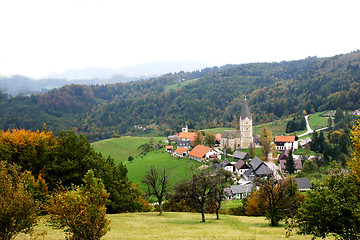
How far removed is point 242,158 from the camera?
240 feet

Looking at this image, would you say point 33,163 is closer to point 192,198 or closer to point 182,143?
point 192,198

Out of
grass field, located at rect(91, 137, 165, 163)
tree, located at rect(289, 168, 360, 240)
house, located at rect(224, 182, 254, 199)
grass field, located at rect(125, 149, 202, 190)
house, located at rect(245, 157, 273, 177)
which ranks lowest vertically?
grass field, located at rect(91, 137, 165, 163)

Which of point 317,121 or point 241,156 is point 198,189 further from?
point 317,121

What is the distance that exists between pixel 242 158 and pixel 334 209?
62.2 metres

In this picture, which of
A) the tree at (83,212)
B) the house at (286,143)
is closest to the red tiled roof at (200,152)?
the house at (286,143)

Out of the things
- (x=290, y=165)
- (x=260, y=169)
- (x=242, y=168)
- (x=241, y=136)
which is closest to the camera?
(x=290, y=165)

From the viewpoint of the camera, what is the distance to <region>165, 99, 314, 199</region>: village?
2181 inches

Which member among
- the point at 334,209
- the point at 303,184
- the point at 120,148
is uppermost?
the point at 334,209

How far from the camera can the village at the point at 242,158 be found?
55.4 meters

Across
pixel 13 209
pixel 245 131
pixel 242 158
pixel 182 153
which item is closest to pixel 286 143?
pixel 245 131

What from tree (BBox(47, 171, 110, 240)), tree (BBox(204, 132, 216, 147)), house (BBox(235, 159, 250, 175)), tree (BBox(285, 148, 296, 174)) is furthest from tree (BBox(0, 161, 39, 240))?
tree (BBox(204, 132, 216, 147))

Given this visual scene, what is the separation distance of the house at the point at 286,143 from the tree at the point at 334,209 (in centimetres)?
7707

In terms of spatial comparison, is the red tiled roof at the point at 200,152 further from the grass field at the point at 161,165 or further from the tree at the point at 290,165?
the tree at the point at 290,165

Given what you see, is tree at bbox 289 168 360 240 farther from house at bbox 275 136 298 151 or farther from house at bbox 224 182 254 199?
house at bbox 275 136 298 151
